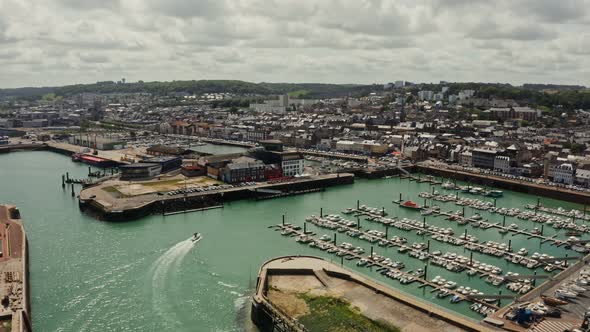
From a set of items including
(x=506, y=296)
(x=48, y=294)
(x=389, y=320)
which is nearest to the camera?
(x=389, y=320)

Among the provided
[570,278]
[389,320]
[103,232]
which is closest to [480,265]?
[570,278]

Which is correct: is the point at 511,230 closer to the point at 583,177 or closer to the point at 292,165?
the point at 583,177

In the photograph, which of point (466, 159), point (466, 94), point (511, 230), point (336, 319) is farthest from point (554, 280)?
point (466, 94)

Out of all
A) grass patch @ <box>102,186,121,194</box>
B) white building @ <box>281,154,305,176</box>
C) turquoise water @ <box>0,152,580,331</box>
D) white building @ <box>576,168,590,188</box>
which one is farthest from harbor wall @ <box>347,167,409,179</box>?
grass patch @ <box>102,186,121,194</box>

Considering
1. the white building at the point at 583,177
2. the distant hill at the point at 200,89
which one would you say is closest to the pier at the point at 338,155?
the white building at the point at 583,177

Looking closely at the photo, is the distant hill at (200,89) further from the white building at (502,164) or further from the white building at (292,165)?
the white building at (292,165)

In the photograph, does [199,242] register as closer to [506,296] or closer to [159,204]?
[159,204]

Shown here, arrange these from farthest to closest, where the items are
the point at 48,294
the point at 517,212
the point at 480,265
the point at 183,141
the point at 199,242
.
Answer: the point at 183,141 → the point at 517,212 → the point at 199,242 → the point at 480,265 → the point at 48,294
